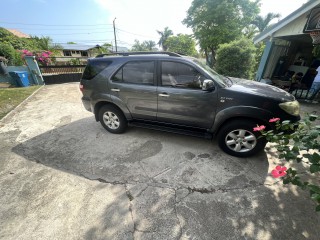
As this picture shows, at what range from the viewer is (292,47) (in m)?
9.02

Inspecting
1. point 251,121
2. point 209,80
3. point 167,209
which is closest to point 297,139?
point 251,121

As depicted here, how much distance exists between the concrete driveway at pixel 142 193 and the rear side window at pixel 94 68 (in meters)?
1.54

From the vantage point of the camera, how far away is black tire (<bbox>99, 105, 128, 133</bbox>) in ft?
12.7

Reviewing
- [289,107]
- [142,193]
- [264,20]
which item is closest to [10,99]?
[142,193]

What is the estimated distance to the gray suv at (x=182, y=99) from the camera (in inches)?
108

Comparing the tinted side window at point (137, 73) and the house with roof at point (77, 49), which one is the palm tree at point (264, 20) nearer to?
the tinted side window at point (137, 73)

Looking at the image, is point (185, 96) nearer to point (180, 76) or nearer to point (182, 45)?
point (180, 76)

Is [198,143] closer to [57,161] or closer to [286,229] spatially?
[286,229]

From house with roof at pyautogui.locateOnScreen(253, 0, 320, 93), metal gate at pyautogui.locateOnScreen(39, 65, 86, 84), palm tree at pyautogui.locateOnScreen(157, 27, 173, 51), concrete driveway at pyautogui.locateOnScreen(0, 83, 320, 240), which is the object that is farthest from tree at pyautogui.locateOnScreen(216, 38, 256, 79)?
palm tree at pyautogui.locateOnScreen(157, 27, 173, 51)

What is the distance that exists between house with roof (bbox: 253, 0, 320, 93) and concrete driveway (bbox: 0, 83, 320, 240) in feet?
20.0

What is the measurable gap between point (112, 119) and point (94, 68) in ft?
4.20

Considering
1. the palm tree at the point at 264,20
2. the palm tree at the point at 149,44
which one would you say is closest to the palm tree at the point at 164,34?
the palm tree at the point at 149,44

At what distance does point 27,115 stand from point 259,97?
22.3 ft

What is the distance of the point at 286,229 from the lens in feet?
6.34
